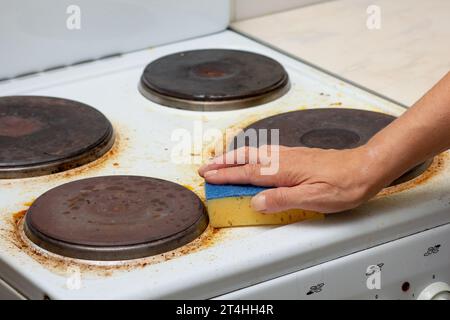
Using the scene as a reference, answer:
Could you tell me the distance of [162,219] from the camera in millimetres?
1117

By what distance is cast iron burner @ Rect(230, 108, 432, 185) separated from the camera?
1294 mm

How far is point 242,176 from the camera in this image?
1161 millimetres

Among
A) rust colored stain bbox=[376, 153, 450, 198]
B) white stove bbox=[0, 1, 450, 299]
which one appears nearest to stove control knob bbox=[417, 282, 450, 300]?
white stove bbox=[0, 1, 450, 299]

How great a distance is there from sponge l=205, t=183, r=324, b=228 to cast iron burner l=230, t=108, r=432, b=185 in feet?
0.50

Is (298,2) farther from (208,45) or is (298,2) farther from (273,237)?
(273,237)

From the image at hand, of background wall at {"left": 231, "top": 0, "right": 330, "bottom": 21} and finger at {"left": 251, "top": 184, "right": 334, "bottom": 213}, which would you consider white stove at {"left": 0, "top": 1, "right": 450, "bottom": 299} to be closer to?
finger at {"left": 251, "top": 184, "right": 334, "bottom": 213}

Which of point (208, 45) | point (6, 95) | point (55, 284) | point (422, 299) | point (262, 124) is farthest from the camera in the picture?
point (208, 45)

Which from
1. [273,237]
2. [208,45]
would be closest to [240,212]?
[273,237]

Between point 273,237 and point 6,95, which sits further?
point 6,95

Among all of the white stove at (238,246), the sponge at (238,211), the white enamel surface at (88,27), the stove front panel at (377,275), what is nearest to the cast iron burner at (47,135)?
the white stove at (238,246)

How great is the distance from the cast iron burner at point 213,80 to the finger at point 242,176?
30cm

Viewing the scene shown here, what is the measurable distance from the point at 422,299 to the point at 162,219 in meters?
0.36

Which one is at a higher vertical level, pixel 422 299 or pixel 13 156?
pixel 13 156

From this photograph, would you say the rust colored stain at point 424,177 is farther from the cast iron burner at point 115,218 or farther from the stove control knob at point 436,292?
the cast iron burner at point 115,218
